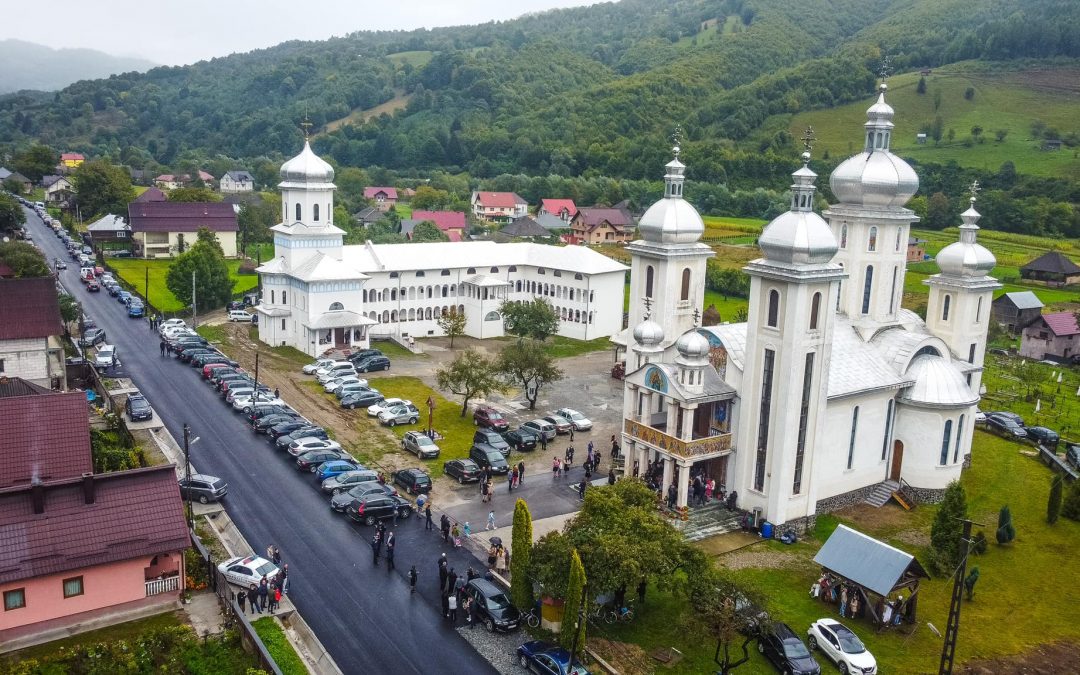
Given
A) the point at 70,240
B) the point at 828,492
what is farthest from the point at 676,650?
the point at 70,240

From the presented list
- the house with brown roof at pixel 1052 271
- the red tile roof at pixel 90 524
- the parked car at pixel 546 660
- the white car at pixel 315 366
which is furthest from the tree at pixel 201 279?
the house with brown roof at pixel 1052 271

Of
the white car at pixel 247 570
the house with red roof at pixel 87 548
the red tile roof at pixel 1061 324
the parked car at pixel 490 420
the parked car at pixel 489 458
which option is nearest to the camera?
the house with red roof at pixel 87 548

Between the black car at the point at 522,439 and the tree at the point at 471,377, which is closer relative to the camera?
the black car at the point at 522,439

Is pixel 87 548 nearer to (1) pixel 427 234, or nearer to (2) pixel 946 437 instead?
(2) pixel 946 437

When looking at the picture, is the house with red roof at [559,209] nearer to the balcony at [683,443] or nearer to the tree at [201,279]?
the tree at [201,279]

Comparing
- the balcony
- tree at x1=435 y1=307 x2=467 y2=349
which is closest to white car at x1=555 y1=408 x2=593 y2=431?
the balcony

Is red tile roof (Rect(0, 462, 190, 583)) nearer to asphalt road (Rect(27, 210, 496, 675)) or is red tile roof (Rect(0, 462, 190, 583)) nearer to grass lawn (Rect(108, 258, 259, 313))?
asphalt road (Rect(27, 210, 496, 675))

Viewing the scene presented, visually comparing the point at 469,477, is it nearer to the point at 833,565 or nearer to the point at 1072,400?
the point at 833,565

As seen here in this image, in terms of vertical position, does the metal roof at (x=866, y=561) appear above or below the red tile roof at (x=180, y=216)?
below
